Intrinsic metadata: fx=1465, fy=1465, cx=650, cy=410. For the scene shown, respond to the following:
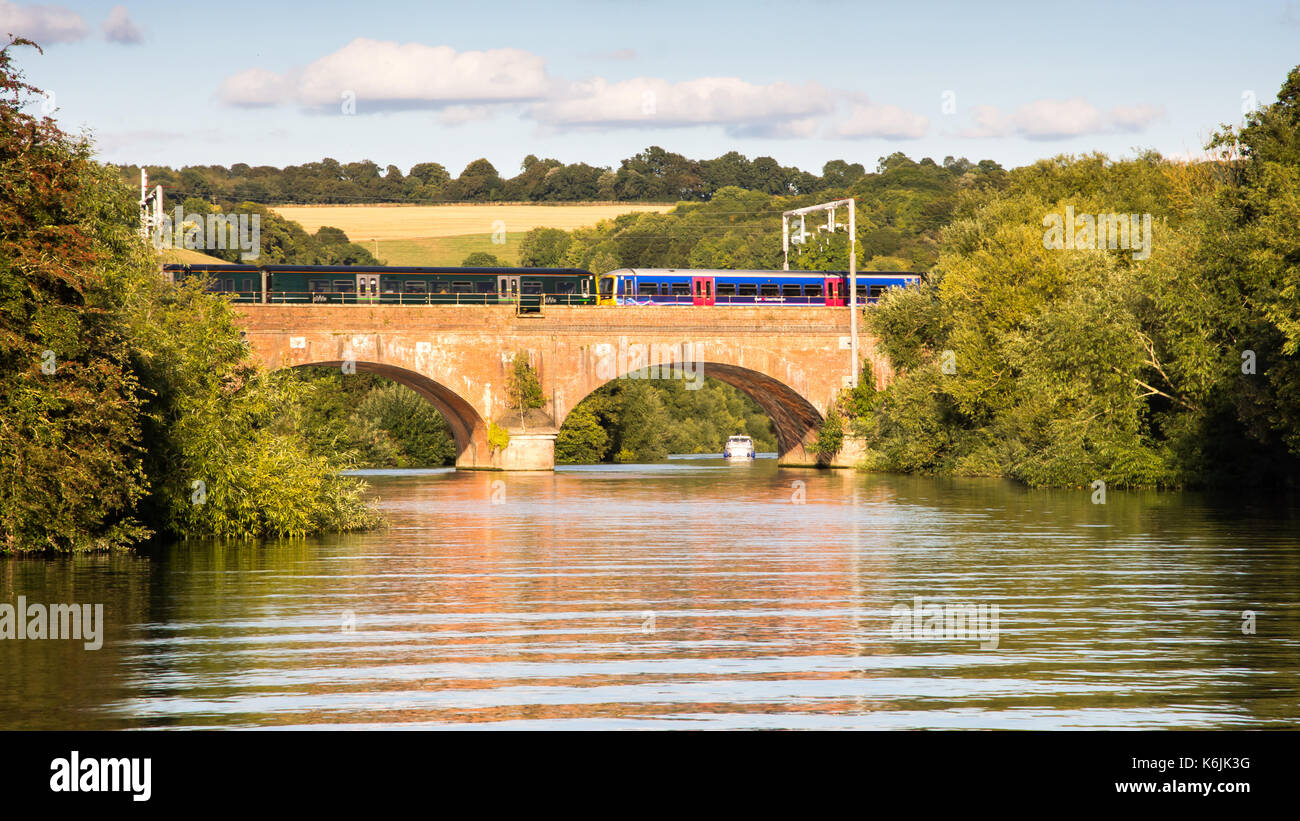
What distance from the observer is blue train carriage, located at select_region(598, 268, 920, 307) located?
6456cm

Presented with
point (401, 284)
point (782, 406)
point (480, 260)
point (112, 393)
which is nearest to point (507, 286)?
point (401, 284)

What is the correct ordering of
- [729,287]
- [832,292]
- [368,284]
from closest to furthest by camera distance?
1. [368,284]
2. [729,287]
3. [832,292]

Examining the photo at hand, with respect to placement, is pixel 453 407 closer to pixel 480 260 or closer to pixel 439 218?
pixel 480 260

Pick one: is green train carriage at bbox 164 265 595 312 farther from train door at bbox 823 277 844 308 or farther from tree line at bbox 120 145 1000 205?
tree line at bbox 120 145 1000 205

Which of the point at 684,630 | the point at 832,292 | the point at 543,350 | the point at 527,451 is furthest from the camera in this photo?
the point at 832,292

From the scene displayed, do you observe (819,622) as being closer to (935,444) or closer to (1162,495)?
(1162,495)

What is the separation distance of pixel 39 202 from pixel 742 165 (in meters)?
144

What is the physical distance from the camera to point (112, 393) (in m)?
21.3

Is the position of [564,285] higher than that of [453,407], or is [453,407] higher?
[564,285]

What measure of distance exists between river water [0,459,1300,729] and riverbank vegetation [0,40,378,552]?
81 centimetres

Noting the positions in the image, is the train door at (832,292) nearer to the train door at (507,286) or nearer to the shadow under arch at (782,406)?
the shadow under arch at (782,406)

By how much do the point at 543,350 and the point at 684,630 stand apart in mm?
42229
